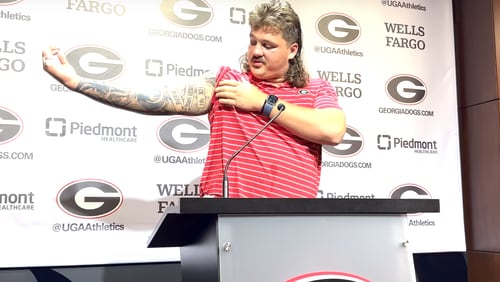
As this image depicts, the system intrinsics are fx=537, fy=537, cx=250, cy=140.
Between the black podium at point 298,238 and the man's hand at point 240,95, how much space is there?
78 centimetres

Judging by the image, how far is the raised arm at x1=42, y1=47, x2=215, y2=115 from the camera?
2.26 metres

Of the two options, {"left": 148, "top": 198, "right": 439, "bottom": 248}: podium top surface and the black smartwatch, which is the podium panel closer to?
{"left": 148, "top": 198, "right": 439, "bottom": 248}: podium top surface

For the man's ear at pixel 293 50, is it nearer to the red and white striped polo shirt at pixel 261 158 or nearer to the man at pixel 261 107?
the man at pixel 261 107

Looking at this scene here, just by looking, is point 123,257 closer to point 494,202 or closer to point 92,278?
point 92,278

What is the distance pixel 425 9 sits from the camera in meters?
2.93

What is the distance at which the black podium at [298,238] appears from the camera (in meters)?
1.17

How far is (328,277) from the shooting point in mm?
1233

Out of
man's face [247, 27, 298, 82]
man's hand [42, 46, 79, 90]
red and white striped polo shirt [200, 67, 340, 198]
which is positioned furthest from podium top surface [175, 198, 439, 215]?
man's hand [42, 46, 79, 90]

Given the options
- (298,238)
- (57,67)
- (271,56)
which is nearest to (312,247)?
(298,238)

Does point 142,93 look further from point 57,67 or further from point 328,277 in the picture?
point 328,277

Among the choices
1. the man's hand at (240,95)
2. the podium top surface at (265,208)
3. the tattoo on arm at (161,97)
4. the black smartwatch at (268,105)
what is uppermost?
the tattoo on arm at (161,97)

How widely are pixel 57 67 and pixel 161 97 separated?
1.48 feet

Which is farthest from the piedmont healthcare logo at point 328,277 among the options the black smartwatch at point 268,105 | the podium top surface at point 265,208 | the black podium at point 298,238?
the black smartwatch at point 268,105

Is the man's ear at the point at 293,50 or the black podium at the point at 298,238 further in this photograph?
the man's ear at the point at 293,50
